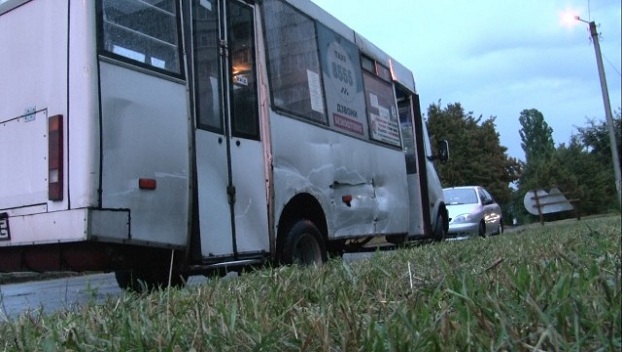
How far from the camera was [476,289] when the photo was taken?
2.59 metres

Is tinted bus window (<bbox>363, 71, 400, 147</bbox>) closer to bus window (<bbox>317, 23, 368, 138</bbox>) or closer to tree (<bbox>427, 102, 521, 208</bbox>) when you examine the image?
bus window (<bbox>317, 23, 368, 138</bbox>)

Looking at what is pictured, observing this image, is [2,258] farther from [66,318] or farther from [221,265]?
[66,318]

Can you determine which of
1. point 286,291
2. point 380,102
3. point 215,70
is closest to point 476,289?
point 286,291

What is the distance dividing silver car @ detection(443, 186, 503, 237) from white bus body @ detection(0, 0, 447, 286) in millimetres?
9821

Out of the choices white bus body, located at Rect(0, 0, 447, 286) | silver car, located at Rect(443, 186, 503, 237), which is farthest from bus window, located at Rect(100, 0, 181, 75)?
silver car, located at Rect(443, 186, 503, 237)

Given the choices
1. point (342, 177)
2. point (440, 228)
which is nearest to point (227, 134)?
point (342, 177)

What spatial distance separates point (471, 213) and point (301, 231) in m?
11.3

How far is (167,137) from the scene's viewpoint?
502cm

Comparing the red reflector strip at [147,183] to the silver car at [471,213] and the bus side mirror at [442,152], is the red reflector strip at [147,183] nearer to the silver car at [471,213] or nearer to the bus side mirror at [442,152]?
the bus side mirror at [442,152]

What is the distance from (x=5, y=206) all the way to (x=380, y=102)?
5588mm

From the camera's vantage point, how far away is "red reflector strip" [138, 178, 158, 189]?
4722 millimetres

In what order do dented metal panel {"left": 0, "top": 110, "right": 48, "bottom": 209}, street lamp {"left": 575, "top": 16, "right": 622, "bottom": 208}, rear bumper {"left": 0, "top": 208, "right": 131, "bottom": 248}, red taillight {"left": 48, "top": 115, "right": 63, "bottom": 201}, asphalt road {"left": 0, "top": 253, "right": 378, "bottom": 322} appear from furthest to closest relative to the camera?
dented metal panel {"left": 0, "top": 110, "right": 48, "bottom": 209} < red taillight {"left": 48, "top": 115, "right": 63, "bottom": 201} < rear bumper {"left": 0, "top": 208, "right": 131, "bottom": 248} < asphalt road {"left": 0, "top": 253, "right": 378, "bottom": 322} < street lamp {"left": 575, "top": 16, "right": 622, "bottom": 208}

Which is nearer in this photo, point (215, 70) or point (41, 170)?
point (41, 170)

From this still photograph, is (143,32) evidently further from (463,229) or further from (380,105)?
(463,229)
